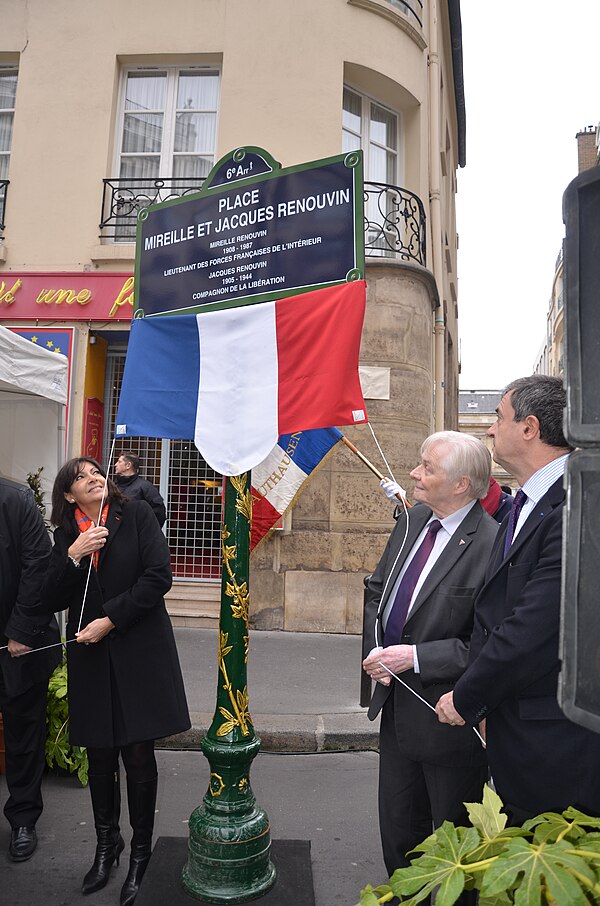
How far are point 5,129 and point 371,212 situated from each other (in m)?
5.25

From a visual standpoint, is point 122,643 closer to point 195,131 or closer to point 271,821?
point 271,821

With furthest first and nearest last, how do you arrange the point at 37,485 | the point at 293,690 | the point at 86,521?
the point at 293,690 → the point at 37,485 → the point at 86,521

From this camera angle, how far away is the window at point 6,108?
995 centimetres

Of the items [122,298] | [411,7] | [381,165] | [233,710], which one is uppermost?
[411,7]

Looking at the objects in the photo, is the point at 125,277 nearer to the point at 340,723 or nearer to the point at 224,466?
the point at 340,723

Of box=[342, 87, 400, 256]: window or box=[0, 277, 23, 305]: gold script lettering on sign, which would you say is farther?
box=[342, 87, 400, 256]: window

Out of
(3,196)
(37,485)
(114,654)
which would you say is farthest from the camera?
(3,196)

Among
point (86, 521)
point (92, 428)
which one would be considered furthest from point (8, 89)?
point (86, 521)

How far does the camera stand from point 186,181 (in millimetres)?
9562

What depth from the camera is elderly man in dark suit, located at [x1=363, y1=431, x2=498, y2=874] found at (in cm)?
247

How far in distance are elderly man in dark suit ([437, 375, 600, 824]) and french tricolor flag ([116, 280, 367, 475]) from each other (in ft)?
2.49

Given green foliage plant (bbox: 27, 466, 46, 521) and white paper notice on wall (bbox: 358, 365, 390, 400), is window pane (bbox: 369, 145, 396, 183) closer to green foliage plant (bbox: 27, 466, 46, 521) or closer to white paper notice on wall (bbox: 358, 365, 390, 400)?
white paper notice on wall (bbox: 358, 365, 390, 400)

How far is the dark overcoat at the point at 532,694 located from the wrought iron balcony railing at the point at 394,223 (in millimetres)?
7897

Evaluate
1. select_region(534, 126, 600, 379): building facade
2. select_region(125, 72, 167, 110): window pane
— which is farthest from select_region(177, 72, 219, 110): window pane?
select_region(534, 126, 600, 379): building facade
